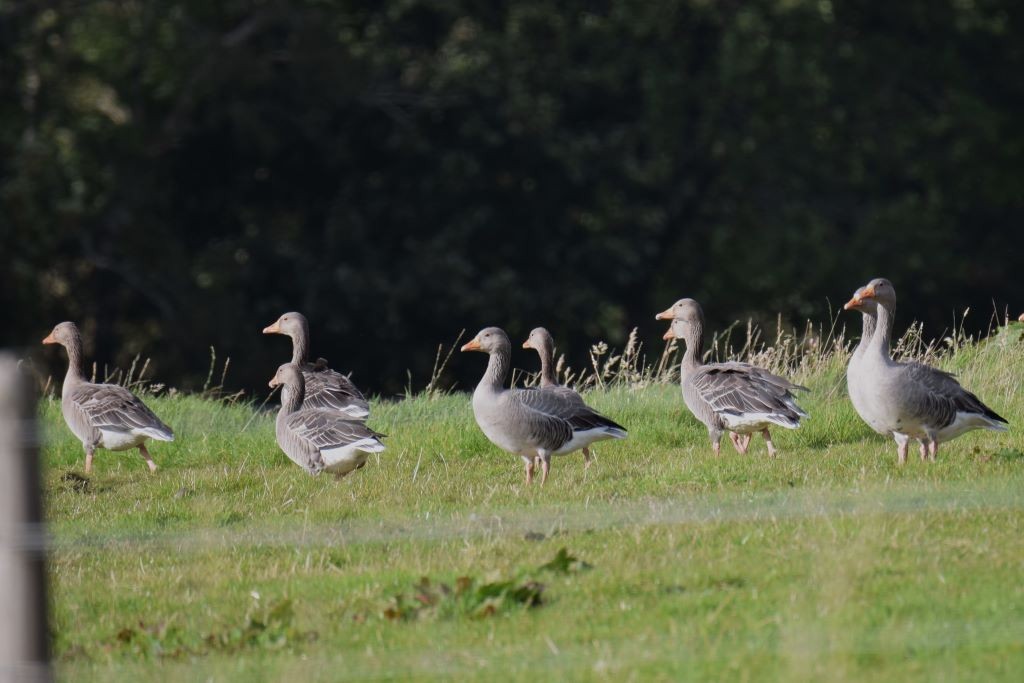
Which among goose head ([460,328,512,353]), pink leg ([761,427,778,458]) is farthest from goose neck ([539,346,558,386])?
pink leg ([761,427,778,458])

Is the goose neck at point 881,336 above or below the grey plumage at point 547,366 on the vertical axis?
above

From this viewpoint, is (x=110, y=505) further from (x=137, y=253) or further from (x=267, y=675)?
(x=137, y=253)

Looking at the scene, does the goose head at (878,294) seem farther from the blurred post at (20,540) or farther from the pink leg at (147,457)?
the blurred post at (20,540)

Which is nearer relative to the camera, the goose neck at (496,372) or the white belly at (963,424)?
the white belly at (963,424)

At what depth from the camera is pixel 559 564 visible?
7641mm

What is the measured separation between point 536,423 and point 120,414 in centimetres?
360

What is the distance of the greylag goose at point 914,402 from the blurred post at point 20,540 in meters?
7.59

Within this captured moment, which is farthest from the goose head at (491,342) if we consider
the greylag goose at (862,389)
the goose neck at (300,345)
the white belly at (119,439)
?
the goose neck at (300,345)

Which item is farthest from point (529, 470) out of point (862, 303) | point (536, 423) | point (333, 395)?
point (333, 395)

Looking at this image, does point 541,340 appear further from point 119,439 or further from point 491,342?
point 119,439

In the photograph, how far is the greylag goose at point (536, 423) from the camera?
11.2m

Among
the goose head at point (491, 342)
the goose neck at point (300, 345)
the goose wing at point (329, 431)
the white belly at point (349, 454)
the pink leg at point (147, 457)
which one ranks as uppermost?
the goose head at point (491, 342)

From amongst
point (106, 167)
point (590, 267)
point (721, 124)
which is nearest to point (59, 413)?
point (106, 167)

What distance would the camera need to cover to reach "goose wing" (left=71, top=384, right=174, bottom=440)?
12.2m
